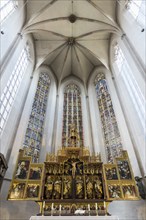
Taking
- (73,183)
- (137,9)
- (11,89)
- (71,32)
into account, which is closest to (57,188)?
(73,183)

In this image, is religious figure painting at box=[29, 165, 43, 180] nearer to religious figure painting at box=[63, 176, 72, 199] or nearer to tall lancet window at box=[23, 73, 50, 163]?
religious figure painting at box=[63, 176, 72, 199]

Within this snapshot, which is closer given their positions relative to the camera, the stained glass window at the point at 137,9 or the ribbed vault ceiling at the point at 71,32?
the stained glass window at the point at 137,9

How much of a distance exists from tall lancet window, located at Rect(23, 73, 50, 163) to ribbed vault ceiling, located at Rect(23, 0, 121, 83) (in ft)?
6.48

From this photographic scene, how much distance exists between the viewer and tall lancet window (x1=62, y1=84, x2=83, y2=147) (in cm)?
1193

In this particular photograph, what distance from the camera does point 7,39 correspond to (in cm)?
934

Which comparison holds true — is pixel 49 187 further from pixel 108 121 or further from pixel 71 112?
pixel 71 112

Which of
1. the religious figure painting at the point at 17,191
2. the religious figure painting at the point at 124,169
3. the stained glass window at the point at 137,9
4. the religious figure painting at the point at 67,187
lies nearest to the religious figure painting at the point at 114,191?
the religious figure painting at the point at 124,169

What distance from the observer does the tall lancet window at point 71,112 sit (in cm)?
1193

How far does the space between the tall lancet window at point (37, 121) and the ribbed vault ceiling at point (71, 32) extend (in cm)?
198

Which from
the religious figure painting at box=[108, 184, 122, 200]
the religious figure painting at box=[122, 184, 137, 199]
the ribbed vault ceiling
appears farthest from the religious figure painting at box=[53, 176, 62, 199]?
the ribbed vault ceiling

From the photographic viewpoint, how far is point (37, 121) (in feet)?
38.4

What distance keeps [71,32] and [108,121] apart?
29.9 ft

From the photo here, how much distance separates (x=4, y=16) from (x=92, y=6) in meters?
7.09

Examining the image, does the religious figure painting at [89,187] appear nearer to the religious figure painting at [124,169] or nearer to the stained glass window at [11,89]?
the religious figure painting at [124,169]
